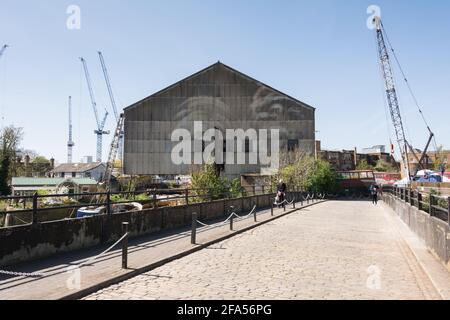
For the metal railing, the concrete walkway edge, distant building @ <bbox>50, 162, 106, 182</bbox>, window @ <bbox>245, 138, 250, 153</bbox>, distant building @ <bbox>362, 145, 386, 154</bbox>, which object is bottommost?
the concrete walkway edge

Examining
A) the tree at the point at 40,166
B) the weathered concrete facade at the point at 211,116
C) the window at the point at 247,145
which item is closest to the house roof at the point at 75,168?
the tree at the point at 40,166

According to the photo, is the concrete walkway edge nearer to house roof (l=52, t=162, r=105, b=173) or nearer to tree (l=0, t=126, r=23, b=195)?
tree (l=0, t=126, r=23, b=195)

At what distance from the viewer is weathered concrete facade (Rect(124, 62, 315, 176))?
50.5 meters

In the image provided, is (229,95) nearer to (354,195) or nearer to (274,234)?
(354,195)

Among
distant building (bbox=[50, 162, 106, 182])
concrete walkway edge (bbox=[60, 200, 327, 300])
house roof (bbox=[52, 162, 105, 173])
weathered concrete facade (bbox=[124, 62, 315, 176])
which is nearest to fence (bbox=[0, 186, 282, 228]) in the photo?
concrete walkway edge (bbox=[60, 200, 327, 300])

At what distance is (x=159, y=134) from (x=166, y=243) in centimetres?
4049

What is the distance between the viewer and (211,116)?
5131cm

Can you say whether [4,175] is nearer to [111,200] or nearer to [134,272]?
[111,200]

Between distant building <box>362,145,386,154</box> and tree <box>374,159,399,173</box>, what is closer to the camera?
tree <box>374,159,399,173</box>

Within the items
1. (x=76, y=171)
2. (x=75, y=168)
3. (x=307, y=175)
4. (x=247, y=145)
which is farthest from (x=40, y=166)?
(x=307, y=175)

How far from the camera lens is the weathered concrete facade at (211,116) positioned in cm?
5053

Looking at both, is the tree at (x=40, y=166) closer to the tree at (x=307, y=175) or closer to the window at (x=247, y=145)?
the window at (x=247, y=145)

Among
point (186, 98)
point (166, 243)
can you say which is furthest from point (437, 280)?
point (186, 98)

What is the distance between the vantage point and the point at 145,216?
13.7 meters
